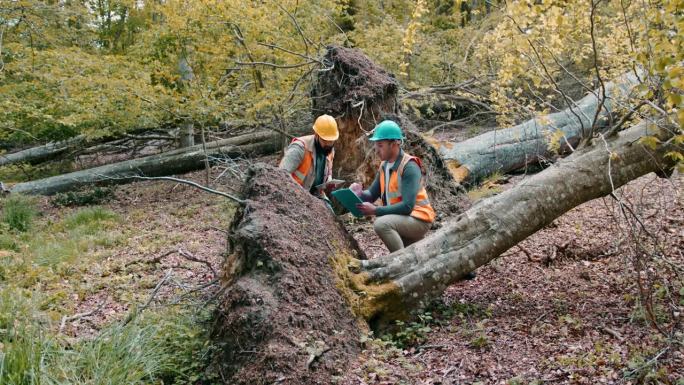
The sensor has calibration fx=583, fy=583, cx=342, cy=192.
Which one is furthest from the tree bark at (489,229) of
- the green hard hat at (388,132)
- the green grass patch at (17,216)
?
the green grass patch at (17,216)

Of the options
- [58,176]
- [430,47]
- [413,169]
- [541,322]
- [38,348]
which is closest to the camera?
[38,348]

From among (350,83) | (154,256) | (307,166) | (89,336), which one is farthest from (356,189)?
(154,256)

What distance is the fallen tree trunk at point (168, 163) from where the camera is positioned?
43.5ft

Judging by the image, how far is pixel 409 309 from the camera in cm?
484

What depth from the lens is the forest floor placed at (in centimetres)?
397

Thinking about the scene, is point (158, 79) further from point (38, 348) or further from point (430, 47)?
point (38, 348)

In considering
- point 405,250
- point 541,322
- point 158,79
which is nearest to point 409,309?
point 405,250

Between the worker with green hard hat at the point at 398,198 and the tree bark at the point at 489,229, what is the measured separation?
373 mm

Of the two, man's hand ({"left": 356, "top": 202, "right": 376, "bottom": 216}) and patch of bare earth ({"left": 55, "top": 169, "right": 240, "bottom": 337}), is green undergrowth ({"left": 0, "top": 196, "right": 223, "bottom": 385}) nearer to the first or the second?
patch of bare earth ({"left": 55, "top": 169, "right": 240, "bottom": 337})

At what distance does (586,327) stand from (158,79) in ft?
31.7

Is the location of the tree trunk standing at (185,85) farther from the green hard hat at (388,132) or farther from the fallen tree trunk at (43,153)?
the green hard hat at (388,132)

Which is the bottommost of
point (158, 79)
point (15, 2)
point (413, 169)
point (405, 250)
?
point (405, 250)

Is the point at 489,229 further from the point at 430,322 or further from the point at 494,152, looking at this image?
the point at 494,152

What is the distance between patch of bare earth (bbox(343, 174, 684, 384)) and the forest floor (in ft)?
0.03
